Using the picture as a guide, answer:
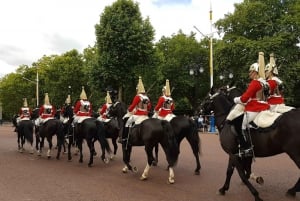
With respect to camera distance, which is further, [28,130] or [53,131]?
[28,130]

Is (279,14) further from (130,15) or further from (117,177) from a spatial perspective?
(117,177)

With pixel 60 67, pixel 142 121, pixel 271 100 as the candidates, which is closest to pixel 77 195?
pixel 142 121

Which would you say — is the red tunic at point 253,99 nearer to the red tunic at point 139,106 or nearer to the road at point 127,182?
the road at point 127,182

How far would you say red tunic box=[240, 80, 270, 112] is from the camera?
7.93 metres

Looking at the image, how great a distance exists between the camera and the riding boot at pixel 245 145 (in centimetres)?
804

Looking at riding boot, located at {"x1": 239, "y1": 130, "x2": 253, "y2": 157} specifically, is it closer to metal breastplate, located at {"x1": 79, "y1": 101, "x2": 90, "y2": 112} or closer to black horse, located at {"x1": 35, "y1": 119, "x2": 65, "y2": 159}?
metal breastplate, located at {"x1": 79, "y1": 101, "x2": 90, "y2": 112}

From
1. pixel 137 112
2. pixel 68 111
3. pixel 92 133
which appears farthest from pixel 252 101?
pixel 68 111

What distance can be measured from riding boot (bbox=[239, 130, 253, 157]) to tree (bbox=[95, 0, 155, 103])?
28.5 meters

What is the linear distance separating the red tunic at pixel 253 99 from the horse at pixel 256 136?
0.36 meters

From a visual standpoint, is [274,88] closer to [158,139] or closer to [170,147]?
[170,147]

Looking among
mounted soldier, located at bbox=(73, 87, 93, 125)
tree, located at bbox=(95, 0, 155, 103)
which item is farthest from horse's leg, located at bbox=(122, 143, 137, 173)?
tree, located at bbox=(95, 0, 155, 103)

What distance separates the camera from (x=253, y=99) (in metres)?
8.17

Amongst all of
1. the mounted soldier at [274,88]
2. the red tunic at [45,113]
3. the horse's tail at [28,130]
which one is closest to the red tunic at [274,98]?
the mounted soldier at [274,88]

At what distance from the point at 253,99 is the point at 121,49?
96.2ft
